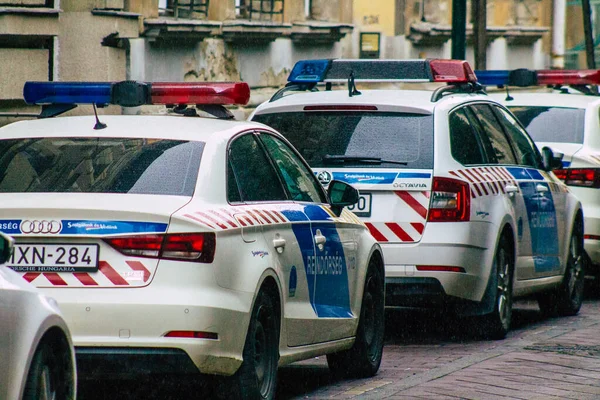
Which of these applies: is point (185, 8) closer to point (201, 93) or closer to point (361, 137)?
point (361, 137)

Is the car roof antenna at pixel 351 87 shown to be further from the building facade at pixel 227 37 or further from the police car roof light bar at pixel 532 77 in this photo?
the building facade at pixel 227 37

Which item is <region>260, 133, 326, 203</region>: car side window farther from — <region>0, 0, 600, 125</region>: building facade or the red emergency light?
<region>0, 0, 600, 125</region>: building facade

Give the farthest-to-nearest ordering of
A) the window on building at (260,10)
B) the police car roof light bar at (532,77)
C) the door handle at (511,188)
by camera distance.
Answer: the window on building at (260,10) → the police car roof light bar at (532,77) → the door handle at (511,188)

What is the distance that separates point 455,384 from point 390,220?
1.68 m

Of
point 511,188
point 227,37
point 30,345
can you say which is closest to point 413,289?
point 511,188

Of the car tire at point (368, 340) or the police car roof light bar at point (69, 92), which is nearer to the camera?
the police car roof light bar at point (69, 92)

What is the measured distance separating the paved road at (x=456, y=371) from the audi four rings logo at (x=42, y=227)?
0.81m

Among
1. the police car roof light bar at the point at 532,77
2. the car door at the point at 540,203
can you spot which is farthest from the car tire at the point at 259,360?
the police car roof light bar at the point at 532,77

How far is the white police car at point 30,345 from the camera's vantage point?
4.89 m

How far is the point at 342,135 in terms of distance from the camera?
9.67 m

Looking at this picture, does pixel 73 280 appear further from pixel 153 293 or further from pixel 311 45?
pixel 311 45

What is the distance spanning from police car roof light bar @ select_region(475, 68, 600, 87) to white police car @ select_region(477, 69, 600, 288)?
34 cm

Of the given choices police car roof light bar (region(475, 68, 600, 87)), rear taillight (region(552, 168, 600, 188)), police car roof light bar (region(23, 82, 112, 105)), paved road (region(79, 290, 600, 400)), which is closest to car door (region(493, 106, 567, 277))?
paved road (region(79, 290, 600, 400))

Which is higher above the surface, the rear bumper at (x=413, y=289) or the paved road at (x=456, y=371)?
the rear bumper at (x=413, y=289)
